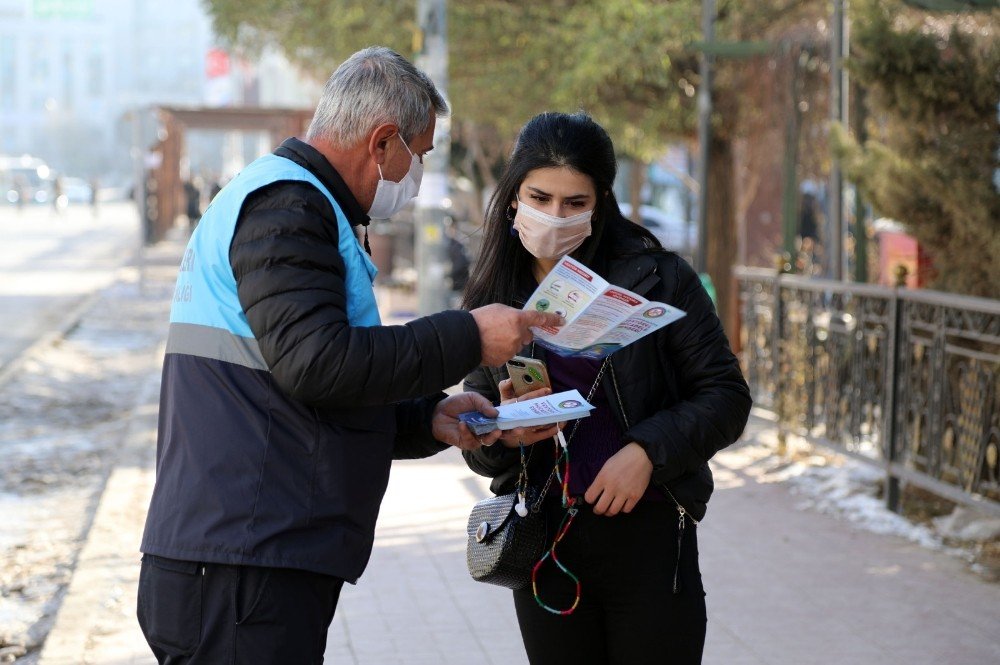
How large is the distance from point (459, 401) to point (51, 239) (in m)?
43.6

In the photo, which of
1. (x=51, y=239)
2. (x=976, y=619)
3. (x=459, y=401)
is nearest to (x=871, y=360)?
(x=976, y=619)

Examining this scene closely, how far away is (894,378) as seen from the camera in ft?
25.1

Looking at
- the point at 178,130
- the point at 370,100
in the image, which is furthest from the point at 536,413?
the point at 178,130

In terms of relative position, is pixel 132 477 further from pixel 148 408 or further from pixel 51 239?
pixel 51 239

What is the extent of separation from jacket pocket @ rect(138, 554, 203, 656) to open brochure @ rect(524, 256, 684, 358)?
0.82 m

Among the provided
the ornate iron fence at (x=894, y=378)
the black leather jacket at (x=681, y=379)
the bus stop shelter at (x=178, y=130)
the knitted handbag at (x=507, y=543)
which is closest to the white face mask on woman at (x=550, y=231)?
the black leather jacket at (x=681, y=379)

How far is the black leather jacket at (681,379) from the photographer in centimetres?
302

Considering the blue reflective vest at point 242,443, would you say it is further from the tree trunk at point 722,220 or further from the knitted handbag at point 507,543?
the tree trunk at point 722,220

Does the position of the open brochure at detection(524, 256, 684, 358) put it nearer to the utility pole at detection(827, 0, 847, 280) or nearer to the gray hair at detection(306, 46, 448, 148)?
the gray hair at detection(306, 46, 448, 148)

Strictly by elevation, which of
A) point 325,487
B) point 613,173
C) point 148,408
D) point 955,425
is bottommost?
point 148,408

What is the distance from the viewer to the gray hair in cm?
266

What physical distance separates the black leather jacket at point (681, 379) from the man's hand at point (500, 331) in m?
0.45

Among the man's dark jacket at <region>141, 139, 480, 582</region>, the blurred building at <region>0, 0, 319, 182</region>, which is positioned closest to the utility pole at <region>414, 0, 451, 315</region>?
the man's dark jacket at <region>141, 139, 480, 582</region>

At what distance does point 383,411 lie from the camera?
272 cm
